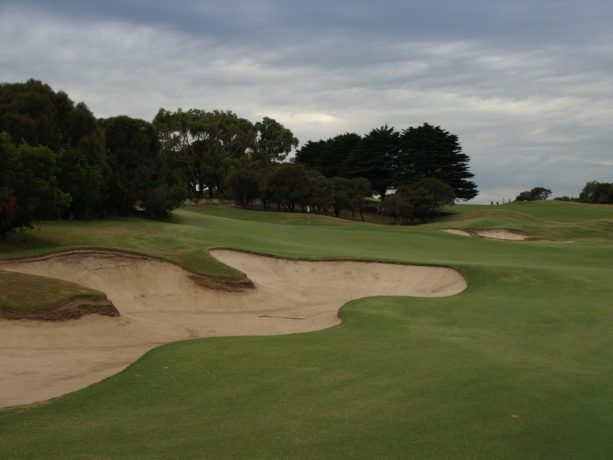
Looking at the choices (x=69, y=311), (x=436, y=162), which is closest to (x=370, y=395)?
(x=69, y=311)

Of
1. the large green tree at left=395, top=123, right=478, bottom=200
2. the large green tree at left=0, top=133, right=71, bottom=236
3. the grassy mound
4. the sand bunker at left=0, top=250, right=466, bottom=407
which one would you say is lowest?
the sand bunker at left=0, top=250, right=466, bottom=407

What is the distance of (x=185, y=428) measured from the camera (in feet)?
26.3

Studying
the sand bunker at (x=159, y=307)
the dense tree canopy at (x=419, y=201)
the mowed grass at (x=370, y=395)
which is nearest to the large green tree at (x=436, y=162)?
the dense tree canopy at (x=419, y=201)

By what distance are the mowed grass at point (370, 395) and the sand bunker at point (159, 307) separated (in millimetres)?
1745

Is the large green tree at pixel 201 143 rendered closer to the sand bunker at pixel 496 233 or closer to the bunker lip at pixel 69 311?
the sand bunker at pixel 496 233

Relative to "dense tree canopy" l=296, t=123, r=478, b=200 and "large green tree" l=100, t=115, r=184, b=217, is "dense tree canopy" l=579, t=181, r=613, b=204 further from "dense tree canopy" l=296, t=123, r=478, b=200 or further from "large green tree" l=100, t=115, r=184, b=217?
"large green tree" l=100, t=115, r=184, b=217

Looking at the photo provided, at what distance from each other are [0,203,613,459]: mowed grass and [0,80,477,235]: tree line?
62.0ft

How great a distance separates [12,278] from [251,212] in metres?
58.6

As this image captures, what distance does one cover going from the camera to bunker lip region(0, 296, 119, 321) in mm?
15688

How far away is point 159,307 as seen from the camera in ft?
72.5

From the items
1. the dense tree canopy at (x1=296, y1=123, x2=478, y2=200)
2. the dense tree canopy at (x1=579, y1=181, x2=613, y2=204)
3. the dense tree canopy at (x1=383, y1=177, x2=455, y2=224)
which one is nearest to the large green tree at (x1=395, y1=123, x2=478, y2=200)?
the dense tree canopy at (x1=296, y1=123, x2=478, y2=200)

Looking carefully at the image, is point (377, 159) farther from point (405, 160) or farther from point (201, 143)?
point (201, 143)

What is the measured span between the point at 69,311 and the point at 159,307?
221 inches

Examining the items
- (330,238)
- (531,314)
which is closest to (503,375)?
(531,314)
